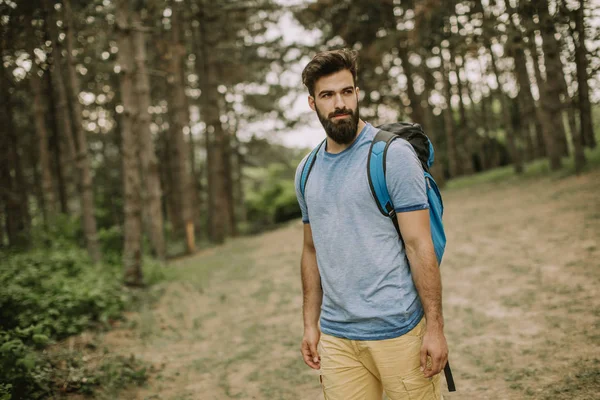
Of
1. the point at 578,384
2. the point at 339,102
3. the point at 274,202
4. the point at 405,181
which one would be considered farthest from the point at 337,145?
the point at 274,202

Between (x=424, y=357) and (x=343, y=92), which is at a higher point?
(x=343, y=92)

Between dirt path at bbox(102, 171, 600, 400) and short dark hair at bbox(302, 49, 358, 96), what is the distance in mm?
3157

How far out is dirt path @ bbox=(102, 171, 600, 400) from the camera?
15.3 ft

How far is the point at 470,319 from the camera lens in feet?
Result: 20.5

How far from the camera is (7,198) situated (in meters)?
13.0

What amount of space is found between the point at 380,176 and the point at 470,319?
453 cm

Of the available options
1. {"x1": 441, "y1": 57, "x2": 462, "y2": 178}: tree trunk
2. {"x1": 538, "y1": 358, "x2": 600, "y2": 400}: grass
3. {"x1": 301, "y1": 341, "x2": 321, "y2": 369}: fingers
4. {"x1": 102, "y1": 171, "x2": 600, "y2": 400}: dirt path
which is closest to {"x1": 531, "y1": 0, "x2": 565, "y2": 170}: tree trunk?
{"x1": 102, "y1": 171, "x2": 600, "y2": 400}: dirt path

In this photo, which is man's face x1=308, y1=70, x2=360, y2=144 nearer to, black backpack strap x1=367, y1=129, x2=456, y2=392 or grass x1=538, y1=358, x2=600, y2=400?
black backpack strap x1=367, y1=129, x2=456, y2=392

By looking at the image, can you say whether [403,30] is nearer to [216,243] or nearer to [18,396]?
[216,243]

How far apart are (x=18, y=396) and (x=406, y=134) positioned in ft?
13.3

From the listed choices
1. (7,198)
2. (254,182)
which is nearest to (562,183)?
(7,198)

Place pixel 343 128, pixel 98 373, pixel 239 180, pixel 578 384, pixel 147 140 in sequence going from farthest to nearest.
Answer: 1. pixel 239 180
2. pixel 147 140
3. pixel 98 373
4. pixel 578 384
5. pixel 343 128

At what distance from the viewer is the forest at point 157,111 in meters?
7.39

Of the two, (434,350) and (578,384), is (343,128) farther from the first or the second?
(578,384)
